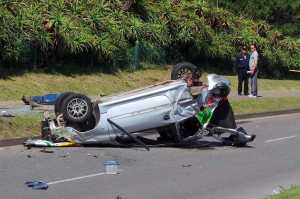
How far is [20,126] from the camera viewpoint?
594 inches

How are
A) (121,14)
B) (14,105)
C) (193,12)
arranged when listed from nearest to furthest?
(14,105) < (121,14) < (193,12)

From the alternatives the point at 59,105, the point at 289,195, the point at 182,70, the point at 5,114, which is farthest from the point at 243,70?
the point at 289,195

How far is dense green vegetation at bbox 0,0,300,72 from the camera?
73.6 feet

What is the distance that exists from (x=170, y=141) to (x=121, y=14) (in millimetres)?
12037

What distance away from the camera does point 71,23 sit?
23.5 meters

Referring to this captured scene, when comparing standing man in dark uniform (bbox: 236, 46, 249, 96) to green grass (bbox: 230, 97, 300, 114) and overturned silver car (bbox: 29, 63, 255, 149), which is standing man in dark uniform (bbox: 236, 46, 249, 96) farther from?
overturned silver car (bbox: 29, 63, 255, 149)

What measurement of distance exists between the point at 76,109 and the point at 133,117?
1.10 m

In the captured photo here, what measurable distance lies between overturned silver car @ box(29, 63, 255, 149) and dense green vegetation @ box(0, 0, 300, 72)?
8.18m

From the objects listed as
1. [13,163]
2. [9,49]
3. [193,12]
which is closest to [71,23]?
[9,49]

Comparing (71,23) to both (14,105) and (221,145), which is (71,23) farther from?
(221,145)

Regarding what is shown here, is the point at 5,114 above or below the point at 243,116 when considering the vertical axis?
above

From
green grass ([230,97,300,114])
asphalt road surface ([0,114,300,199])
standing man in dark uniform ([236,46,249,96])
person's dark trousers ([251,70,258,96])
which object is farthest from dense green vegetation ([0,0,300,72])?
asphalt road surface ([0,114,300,199])

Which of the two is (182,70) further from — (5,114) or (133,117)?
(5,114)

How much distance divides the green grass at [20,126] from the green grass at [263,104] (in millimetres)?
7694
